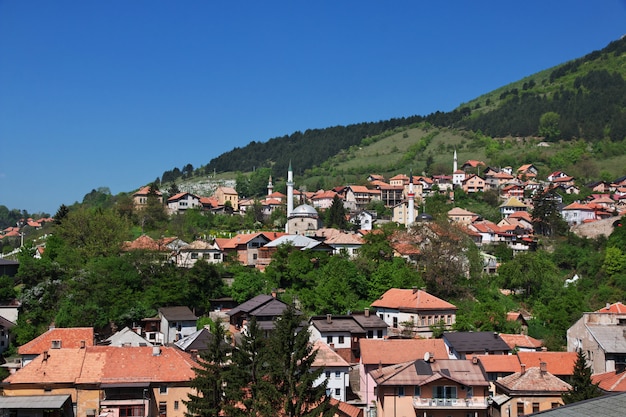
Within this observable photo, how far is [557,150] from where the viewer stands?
126 metres

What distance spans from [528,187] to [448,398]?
2908 inches

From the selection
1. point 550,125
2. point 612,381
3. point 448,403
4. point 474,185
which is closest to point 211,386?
point 448,403

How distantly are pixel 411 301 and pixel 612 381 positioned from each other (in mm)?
A: 15945

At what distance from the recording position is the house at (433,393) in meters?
28.1

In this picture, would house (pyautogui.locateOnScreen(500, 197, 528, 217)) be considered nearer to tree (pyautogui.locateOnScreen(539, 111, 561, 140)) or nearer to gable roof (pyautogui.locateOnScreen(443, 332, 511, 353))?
gable roof (pyautogui.locateOnScreen(443, 332, 511, 353))

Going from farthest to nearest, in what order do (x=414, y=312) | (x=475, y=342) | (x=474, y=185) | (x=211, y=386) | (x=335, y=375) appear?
(x=474, y=185) → (x=414, y=312) → (x=475, y=342) → (x=335, y=375) → (x=211, y=386)

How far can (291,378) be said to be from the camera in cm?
2280

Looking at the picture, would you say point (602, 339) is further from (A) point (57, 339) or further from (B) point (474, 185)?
(B) point (474, 185)

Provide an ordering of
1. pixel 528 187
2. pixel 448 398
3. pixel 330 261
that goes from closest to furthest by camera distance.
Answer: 1. pixel 448 398
2. pixel 330 261
3. pixel 528 187

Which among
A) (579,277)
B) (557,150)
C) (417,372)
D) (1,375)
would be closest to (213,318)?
(1,375)

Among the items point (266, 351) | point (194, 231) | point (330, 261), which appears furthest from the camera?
point (194, 231)

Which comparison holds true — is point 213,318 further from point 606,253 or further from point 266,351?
point 606,253

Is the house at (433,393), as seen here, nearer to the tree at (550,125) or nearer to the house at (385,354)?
the house at (385,354)

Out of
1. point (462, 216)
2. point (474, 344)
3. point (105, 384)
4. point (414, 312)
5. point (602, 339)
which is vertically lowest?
point (105, 384)
